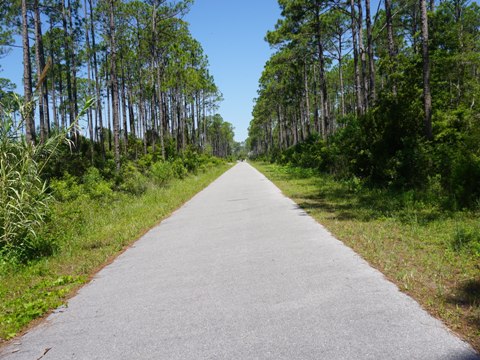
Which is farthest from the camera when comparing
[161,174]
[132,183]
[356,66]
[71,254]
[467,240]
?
[356,66]

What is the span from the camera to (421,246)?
634cm

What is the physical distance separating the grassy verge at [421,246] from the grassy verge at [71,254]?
4519 mm

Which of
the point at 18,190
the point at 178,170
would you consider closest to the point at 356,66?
the point at 178,170

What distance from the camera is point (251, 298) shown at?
4.41 m

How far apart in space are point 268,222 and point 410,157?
20.1 feet

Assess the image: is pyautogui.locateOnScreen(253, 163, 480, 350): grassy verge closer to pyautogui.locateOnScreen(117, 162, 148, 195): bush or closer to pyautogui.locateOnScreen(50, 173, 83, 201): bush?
pyautogui.locateOnScreen(50, 173, 83, 201): bush

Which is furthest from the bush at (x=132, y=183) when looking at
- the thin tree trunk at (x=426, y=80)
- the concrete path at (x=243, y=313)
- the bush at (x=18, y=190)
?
the thin tree trunk at (x=426, y=80)

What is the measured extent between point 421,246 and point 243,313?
12.8 ft

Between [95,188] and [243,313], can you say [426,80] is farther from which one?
[95,188]

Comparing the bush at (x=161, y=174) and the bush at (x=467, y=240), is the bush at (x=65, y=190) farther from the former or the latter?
the bush at (x=467, y=240)

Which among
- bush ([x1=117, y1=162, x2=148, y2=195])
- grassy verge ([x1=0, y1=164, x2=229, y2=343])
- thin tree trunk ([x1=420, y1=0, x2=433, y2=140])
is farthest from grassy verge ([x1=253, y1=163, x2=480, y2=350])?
bush ([x1=117, y1=162, x2=148, y2=195])

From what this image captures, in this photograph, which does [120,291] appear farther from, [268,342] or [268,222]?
[268,222]

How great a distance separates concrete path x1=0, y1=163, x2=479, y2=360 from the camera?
10.6 feet

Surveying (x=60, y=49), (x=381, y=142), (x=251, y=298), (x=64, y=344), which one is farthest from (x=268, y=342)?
(x=60, y=49)
